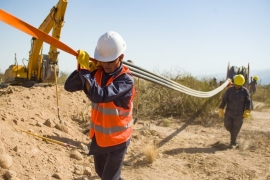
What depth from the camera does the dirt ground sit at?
137 inches

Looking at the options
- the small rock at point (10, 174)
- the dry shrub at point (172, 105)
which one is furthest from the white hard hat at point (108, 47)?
the dry shrub at point (172, 105)

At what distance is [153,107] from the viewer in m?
8.91

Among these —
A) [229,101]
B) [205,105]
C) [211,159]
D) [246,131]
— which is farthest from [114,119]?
[205,105]

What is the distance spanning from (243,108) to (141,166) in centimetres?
288

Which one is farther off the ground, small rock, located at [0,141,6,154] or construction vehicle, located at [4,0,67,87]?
construction vehicle, located at [4,0,67,87]

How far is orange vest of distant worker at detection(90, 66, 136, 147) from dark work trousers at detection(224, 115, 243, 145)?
414 centimetres

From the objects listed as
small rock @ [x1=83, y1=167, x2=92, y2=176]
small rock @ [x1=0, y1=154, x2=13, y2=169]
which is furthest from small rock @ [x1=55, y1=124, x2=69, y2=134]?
small rock @ [x1=0, y1=154, x2=13, y2=169]

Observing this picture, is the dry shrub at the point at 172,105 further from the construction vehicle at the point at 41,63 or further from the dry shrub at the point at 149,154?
the dry shrub at the point at 149,154

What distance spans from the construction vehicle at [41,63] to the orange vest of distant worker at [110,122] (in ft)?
17.4

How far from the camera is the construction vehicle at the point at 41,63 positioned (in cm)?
747

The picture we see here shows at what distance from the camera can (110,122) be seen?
93.0 inches

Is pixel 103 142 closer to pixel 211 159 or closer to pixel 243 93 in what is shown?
pixel 211 159

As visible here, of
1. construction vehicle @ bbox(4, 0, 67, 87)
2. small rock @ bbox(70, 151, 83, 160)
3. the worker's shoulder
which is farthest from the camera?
construction vehicle @ bbox(4, 0, 67, 87)

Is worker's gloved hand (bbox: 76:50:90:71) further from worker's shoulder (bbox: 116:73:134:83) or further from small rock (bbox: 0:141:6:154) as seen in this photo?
small rock (bbox: 0:141:6:154)
